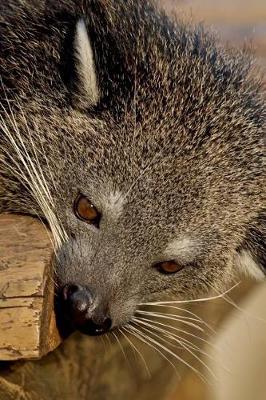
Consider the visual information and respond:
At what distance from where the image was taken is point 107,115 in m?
2.76

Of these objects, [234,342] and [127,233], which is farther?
[234,342]

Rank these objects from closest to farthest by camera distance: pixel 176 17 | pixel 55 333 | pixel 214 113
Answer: pixel 55 333, pixel 214 113, pixel 176 17

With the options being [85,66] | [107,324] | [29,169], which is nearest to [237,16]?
[85,66]

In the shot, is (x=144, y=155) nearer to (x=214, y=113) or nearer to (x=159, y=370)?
(x=214, y=113)

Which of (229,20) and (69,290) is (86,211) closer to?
(69,290)

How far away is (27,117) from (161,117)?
1.51 feet

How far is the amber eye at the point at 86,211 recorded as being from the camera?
268 cm

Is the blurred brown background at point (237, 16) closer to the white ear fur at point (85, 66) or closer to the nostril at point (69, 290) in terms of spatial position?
the white ear fur at point (85, 66)

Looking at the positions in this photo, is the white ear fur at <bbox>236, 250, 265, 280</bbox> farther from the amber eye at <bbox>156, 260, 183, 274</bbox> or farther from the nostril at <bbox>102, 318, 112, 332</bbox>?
the nostril at <bbox>102, 318, 112, 332</bbox>

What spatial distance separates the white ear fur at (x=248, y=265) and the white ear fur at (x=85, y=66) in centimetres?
87

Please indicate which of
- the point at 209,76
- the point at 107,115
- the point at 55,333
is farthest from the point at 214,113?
the point at 55,333

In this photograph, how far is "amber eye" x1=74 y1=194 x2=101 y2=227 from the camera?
2682 millimetres

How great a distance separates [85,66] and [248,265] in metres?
1.05

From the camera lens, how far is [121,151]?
8.87ft
